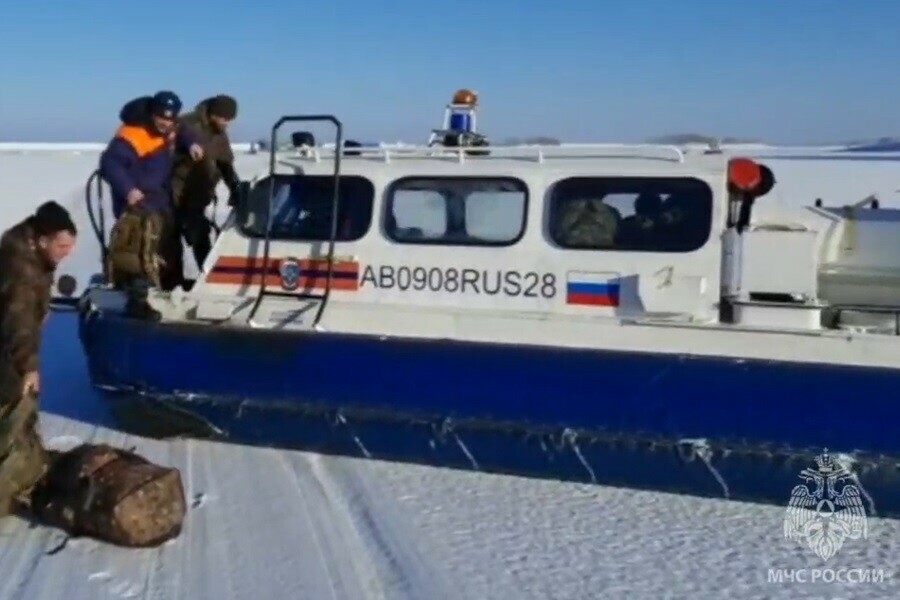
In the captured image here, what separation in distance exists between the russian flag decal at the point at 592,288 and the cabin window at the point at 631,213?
14 cm

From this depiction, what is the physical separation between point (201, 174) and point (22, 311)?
2623 mm

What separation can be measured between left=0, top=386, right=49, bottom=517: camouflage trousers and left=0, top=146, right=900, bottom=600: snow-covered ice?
4.8 inches

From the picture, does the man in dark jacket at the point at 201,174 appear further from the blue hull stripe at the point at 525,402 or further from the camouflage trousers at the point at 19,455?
the camouflage trousers at the point at 19,455

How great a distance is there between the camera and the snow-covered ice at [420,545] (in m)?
4.29

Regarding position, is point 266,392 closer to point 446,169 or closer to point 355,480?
point 355,480

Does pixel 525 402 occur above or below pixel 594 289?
below

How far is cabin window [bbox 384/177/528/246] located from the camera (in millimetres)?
5902

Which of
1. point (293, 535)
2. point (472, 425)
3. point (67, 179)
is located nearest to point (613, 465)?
point (472, 425)

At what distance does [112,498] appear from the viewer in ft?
14.9

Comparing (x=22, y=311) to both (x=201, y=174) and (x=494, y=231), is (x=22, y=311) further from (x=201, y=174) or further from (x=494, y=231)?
(x=201, y=174)

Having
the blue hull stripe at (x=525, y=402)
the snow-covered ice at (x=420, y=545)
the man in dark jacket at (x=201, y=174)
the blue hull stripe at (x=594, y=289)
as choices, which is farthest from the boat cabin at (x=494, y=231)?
the snow-covered ice at (x=420, y=545)

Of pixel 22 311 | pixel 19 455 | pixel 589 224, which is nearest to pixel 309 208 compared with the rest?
pixel 589 224

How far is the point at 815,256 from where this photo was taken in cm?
548

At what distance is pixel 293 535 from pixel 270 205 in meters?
2.14
